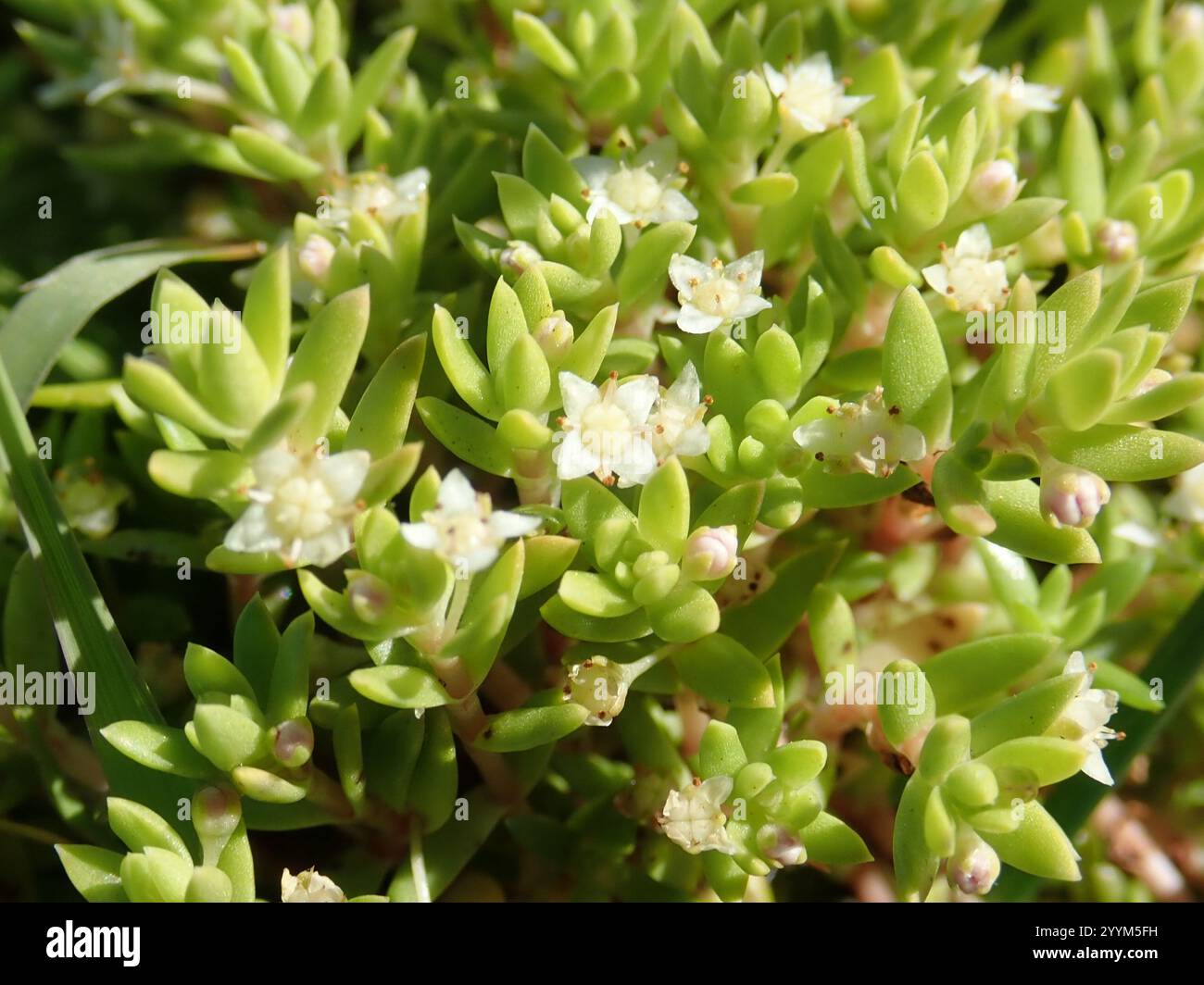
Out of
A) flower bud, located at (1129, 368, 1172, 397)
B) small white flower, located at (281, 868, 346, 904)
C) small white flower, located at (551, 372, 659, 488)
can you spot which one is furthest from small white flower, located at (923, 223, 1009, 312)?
small white flower, located at (281, 868, 346, 904)

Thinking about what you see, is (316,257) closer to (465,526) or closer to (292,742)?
(465,526)

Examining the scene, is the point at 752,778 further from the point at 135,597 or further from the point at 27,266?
the point at 27,266

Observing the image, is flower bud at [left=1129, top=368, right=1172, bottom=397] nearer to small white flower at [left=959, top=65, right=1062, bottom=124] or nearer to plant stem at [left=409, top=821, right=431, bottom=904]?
small white flower at [left=959, top=65, right=1062, bottom=124]

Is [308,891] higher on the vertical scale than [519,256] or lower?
lower

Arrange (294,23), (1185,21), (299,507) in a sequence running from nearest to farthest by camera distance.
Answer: (299,507)
(294,23)
(1185,21)

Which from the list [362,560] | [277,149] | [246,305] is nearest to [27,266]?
[277,149]

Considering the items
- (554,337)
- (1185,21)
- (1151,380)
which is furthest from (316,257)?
(1185,21)
